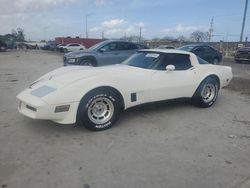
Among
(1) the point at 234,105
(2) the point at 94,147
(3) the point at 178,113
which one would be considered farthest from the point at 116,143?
(1) the point at 234,105

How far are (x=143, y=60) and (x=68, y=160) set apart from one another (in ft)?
9.57

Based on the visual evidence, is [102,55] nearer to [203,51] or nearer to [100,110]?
[203,51]

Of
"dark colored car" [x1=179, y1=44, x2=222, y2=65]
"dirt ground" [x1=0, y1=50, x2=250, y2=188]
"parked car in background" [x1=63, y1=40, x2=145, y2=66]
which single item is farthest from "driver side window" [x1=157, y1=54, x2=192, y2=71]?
"dark colored car" [x1=179, y1=44, x2=222, y2=65]

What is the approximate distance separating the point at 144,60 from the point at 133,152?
2.45 meters

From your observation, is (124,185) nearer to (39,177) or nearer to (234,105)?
(39,177)

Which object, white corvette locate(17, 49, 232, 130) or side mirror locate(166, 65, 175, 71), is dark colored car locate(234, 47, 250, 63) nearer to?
white corvette locate(17, 49, 232, 130)

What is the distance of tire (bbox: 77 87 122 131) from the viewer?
4.25 m

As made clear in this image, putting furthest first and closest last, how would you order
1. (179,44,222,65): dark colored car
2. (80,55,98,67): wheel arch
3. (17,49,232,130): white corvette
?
(179,44,222,65): dark colored car → (80,55,98,67): wheel arch → (17,49,232,130): white corvette

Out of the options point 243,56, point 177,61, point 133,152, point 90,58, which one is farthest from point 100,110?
point 243,56

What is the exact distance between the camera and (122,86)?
15.3ft

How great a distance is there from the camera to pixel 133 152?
372 cm

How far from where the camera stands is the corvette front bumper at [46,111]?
400cm

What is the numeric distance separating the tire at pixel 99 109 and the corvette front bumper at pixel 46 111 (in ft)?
0.39

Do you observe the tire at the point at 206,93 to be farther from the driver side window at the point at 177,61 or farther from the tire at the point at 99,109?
the tire at the point at 99,109
